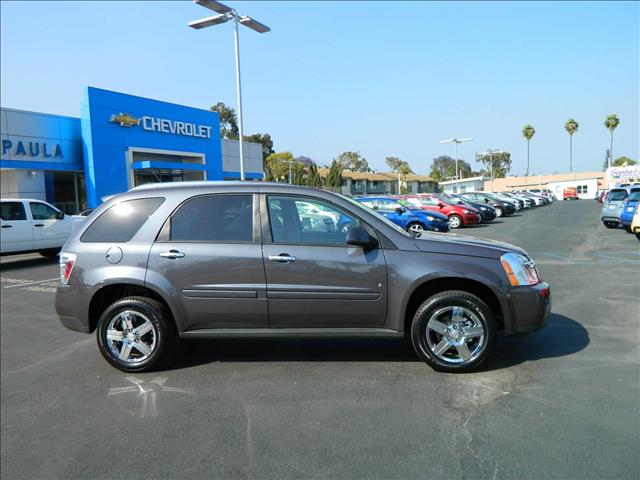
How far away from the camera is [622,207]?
58.0 feet

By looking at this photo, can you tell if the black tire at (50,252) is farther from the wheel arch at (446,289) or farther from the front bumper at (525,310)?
the front bumper at (525,310)

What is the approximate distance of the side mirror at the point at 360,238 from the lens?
441 centimetres

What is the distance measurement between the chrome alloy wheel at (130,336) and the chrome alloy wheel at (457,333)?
105 inches

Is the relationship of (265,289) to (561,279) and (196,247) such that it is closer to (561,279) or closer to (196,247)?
(196,247)

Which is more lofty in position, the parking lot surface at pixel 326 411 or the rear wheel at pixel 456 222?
the rear wheel at pixel 456 222

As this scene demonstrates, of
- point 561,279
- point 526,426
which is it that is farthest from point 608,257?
point 526,426

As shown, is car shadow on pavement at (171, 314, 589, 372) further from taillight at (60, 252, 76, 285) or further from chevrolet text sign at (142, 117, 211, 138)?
chevrolet text sign at (142, 117, 211, 138)

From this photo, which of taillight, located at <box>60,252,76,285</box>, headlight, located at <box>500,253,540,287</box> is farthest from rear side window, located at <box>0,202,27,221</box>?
headlight, located at <box>500,253,540,287</box>

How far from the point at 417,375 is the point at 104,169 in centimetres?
2396

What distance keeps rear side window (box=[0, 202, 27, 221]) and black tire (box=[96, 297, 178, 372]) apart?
33.6 feet

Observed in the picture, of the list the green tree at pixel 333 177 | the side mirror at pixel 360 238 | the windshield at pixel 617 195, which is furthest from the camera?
the green tree at pixel 333 177

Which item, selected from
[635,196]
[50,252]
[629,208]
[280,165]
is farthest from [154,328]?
[280,165]

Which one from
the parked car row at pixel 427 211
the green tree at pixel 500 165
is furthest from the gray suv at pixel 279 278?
the green tree at pixel 500 165

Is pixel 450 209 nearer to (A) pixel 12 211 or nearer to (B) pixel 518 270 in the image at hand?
(A) pixel 12 211
